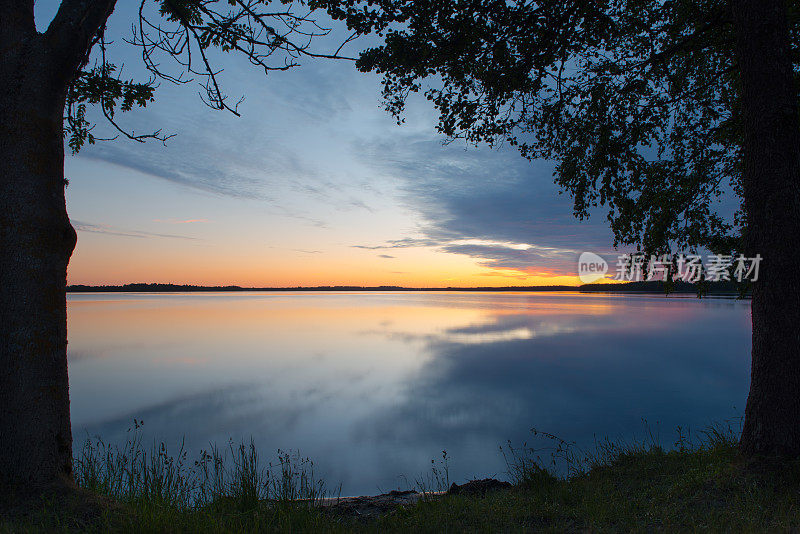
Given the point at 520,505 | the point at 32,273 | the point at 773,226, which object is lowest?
the point at 520,505

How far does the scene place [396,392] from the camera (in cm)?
2091

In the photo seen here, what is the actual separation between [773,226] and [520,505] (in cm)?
548

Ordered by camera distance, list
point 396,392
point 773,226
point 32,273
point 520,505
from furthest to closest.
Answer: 1. point 396,392
2. point 773,226
3. point 520,505
4. point 32,273

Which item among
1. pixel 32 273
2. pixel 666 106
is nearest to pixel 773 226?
pixel 666 106

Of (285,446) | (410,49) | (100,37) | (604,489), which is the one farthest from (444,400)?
(100,37)

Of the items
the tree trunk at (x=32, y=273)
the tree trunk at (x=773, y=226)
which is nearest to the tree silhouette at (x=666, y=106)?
the tree trunk at (x=773, y=226)

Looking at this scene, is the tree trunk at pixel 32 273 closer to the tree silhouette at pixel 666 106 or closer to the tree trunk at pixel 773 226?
the tree silhouette at pixel 666 106

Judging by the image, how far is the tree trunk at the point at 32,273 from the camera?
4.60 m

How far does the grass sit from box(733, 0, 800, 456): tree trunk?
2.35 ft

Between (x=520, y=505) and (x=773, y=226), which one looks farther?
(x=773, y=226)

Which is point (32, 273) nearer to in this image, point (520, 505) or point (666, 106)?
point (520, 505)

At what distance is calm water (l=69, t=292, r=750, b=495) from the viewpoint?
13.9 m

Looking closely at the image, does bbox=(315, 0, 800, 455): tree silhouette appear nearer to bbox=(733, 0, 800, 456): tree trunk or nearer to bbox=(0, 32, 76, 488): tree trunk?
bbox=(733, 0, 800, 456): tree trunk

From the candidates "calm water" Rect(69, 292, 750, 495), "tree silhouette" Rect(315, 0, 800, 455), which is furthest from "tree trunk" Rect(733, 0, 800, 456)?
"calm water" Rect(69, 292, 750, 495)
